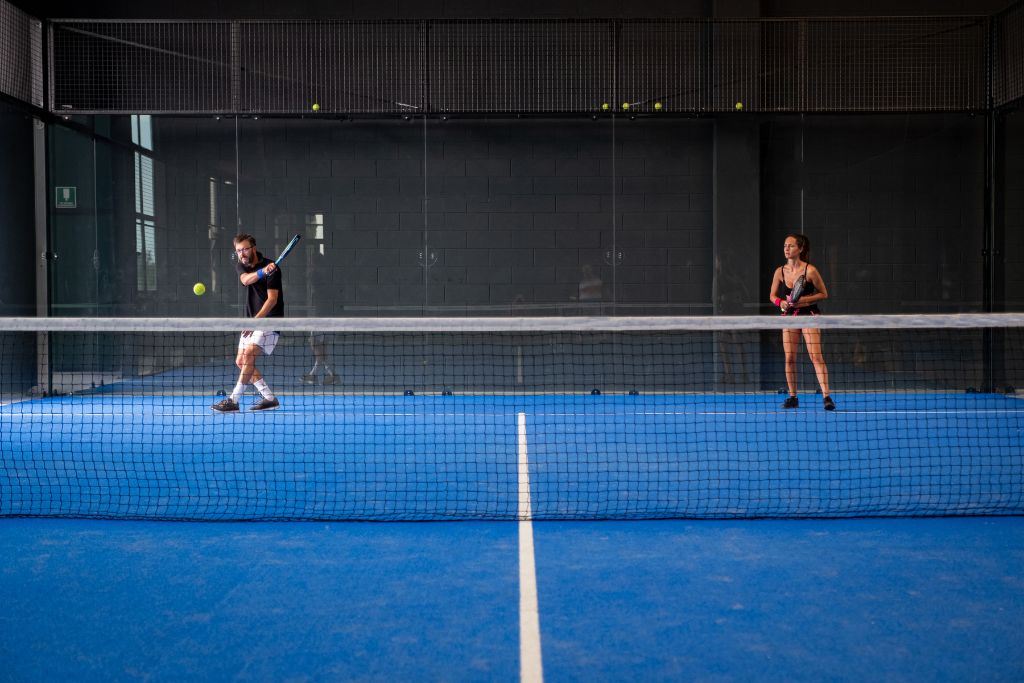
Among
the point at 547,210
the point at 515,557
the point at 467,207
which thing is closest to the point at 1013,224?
the point at 547,210

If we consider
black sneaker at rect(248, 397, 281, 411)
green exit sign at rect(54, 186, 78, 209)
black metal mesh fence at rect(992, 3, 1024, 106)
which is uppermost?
black metal mesh fence at rect(992, 3, 1024, 106)

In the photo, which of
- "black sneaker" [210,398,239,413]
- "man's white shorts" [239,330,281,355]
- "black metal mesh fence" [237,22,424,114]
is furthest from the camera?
"black metal mesh fence" [237,22,424,114]

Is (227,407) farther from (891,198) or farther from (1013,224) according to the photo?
(1013,224)

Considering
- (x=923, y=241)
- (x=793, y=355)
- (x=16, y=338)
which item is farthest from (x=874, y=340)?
(x=16, y=338)

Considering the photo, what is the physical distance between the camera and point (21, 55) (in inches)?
383

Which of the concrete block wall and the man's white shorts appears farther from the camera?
the concrete block wall

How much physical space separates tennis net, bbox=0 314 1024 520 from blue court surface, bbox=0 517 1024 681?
1.25ft

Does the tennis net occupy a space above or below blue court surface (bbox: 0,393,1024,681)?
above

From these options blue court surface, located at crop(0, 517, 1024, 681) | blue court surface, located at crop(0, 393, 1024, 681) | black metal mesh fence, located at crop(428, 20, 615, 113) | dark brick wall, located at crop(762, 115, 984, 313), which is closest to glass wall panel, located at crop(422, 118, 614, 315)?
black metal mesh fence, located at crop(428, 20, 615, 113)

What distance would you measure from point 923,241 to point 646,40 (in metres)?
4.11

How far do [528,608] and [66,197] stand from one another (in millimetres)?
9317

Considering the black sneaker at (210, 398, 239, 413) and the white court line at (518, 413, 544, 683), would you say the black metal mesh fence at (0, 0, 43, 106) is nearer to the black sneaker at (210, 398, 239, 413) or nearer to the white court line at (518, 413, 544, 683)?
the black sneaker at (210, 398, 239, 413)

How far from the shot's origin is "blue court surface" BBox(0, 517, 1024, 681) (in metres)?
2.63

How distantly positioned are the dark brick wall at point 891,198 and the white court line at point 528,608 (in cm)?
699
